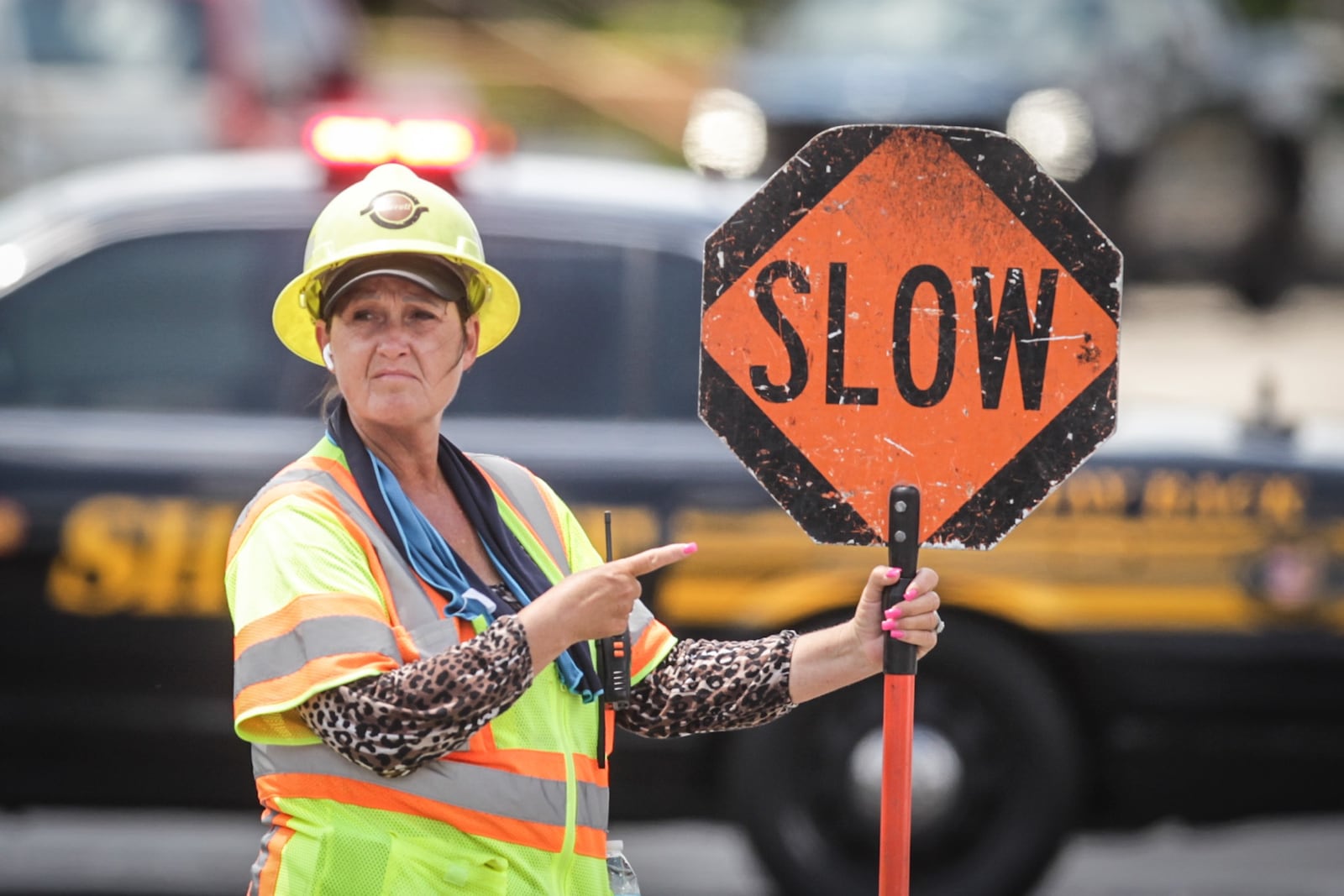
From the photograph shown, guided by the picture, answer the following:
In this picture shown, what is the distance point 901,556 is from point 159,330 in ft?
9.75

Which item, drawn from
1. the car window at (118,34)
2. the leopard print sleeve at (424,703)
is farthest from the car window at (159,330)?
the car window at (118,34)

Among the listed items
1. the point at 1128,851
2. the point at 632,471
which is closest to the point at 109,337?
the point at 632,471

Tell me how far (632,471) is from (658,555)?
2.62 meters

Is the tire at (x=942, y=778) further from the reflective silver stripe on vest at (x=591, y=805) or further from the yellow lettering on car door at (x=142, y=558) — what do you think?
the reflective silver stripe on vest at (x=591, y=805)

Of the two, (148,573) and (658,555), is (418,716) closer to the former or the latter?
(658,555)

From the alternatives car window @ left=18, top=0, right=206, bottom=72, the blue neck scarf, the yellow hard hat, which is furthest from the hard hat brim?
car window @ left=18, top=0, right=206, bottom=72

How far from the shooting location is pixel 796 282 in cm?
290

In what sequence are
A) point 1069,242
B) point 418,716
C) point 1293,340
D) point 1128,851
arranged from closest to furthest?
1. point 418,716
2. point 1069,242
3. point 1128,851
4. point 1293,340

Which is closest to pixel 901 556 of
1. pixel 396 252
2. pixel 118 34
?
pixel 396 252

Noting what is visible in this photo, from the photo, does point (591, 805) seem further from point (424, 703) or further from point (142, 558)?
point (142, 558)

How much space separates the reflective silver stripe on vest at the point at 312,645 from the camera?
2523 mm

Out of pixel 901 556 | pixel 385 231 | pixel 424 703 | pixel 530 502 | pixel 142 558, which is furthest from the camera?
pixel 142 558

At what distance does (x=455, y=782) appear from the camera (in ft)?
8.61

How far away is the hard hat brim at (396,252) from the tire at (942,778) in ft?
8.18
